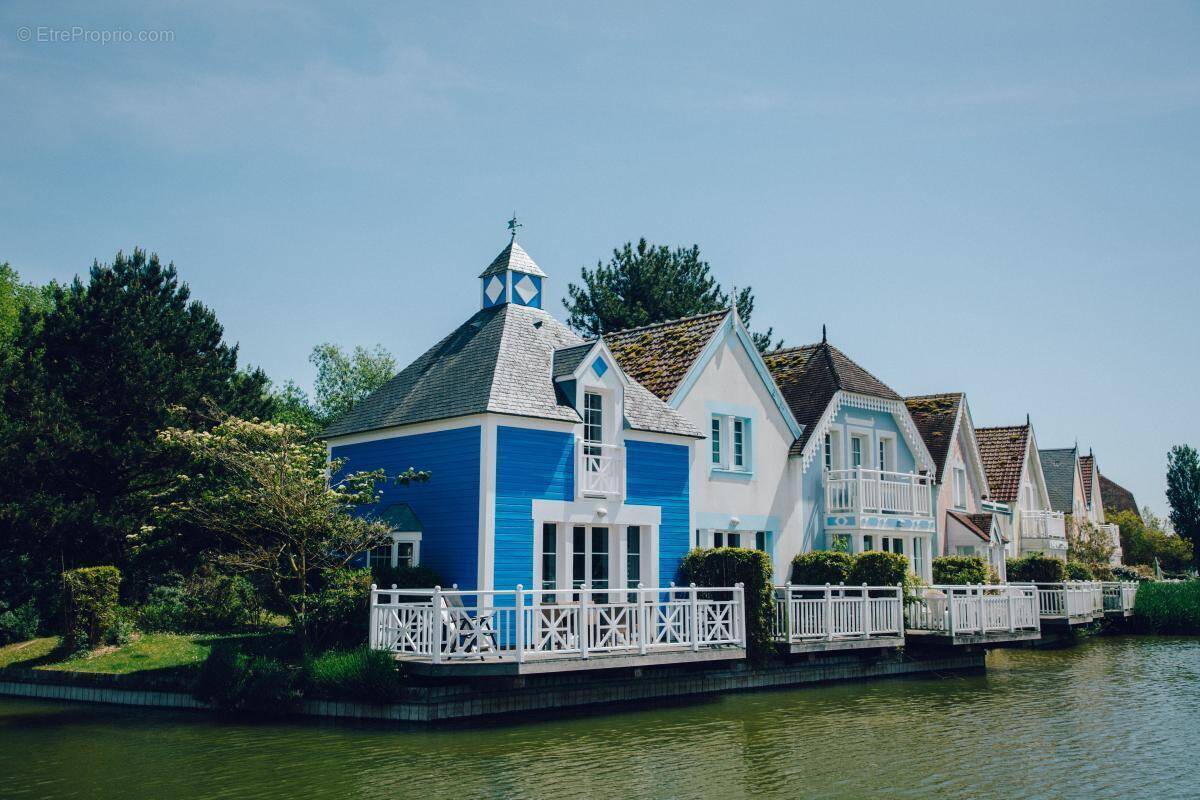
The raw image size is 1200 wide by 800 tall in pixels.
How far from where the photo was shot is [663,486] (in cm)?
2586

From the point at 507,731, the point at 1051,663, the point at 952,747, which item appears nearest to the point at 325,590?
the point at 507,731

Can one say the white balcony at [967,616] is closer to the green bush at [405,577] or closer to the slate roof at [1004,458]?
the green bush at [405,577]

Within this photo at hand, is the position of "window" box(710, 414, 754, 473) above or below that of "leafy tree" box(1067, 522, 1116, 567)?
above

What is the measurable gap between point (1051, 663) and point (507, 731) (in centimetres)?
1902

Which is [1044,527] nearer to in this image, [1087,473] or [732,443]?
[1087,473]

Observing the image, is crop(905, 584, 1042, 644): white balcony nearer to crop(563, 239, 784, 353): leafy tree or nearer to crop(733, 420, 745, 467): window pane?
crop(733, 420, 745, 467): window pane

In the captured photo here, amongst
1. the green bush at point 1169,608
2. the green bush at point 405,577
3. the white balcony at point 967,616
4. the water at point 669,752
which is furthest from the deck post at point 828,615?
the green bush at point 1169,608

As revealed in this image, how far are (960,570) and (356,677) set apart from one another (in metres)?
21.1

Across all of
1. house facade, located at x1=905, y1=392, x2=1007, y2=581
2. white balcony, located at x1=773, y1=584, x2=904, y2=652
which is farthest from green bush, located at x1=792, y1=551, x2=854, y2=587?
house facade, located at x1=905, y1=392, x2=1007, y2=581

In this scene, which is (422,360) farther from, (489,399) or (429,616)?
(429,616)

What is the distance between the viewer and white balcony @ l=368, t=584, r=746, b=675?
18.7m

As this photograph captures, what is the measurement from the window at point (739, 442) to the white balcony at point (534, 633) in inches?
262

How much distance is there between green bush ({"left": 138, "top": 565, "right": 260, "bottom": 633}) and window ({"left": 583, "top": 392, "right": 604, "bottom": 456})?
11049 millimetres

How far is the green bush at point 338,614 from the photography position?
20.6 metres
